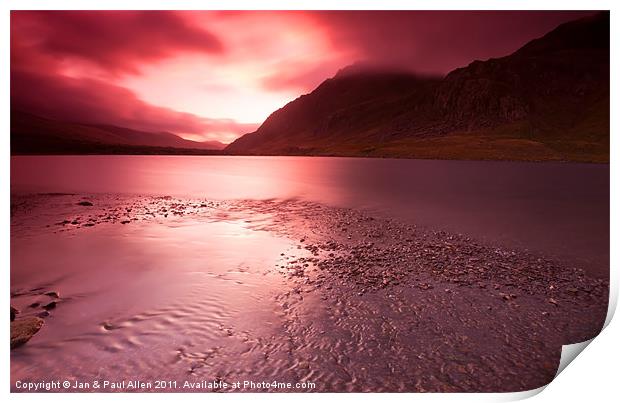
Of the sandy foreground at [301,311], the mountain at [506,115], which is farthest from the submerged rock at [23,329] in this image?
the mountain at [506,115]

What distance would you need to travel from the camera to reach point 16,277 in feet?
25.0

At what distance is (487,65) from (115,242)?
190553mm

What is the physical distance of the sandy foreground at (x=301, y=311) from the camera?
15.5ft

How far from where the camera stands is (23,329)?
544 cm

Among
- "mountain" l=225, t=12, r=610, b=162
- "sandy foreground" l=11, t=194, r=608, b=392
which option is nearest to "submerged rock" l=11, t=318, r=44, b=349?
"sandy foreground" l=11, t=194, r=608, b=392

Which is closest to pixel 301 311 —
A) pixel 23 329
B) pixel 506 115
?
pixel 23 329

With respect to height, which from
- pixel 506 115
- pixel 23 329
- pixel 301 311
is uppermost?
pixel 506 115

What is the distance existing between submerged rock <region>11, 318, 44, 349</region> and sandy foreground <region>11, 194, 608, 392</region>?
0.13 m

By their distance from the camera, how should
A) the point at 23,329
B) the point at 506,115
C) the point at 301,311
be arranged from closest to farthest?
the point at 23,329 < the point at 301,311 < the point at 506,115

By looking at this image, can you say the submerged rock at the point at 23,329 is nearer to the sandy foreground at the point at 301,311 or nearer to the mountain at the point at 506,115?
the sandy foreground at the point at 301,311

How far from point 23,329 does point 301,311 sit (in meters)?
4.57

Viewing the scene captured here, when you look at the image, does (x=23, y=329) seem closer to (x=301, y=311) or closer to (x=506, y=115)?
(x=301, y=311)

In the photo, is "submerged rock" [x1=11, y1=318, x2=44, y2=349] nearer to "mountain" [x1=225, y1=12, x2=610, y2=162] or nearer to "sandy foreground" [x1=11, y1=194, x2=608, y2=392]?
"sandy foreground" [x1=11, y1=194, x2=608, y2=392]

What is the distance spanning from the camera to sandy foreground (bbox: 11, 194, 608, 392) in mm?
4738
